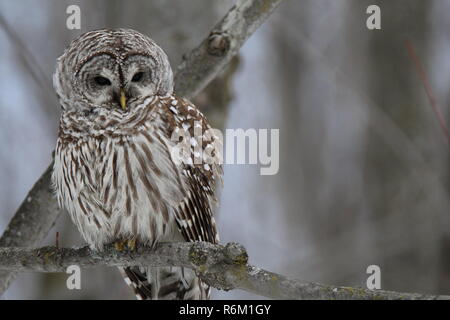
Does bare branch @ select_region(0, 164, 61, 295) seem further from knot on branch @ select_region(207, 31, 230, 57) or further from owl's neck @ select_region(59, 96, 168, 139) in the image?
knot on branch @ select_region(207, 31, 230, 57)

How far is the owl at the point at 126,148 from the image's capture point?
11.7 feet

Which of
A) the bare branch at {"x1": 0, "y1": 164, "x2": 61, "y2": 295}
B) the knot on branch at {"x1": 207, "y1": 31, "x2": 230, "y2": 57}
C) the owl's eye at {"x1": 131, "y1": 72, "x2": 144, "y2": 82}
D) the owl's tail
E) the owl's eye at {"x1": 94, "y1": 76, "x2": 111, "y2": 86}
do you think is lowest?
the owl's tail

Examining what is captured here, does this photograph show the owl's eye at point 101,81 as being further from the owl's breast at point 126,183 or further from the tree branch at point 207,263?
the tree branch at point 207,263

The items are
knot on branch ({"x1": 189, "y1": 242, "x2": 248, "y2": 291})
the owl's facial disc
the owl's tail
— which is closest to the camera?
knot on branch ({"x1": 189, "y1": 242, "x2": 248, "y2": 291})

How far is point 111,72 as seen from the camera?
11.4ft

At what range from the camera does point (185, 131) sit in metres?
3.80

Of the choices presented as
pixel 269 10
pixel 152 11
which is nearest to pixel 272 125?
pixel 152 11

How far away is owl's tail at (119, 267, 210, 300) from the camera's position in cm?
406

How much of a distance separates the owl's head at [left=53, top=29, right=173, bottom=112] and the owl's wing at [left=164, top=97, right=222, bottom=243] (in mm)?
187

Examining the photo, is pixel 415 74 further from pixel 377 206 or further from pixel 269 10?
pixel 269 10

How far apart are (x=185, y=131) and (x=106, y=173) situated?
1.68 ft

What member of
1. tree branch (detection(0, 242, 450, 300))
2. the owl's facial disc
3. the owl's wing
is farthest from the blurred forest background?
tree branch (detection(0, 242, 450, 300))

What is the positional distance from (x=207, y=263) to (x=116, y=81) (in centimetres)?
117

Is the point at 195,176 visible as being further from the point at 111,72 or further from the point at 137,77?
the point at 111,72
